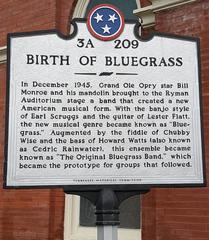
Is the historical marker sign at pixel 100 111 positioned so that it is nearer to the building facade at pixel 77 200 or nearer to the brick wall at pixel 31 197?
the building facade at pixel 77 200

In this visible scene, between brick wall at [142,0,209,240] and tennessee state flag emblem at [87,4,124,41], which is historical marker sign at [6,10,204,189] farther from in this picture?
brick wall at [142,0,209,240]

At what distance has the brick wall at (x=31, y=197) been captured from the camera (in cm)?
598

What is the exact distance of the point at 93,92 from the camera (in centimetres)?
323

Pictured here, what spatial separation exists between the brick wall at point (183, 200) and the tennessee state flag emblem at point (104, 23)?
171 cm

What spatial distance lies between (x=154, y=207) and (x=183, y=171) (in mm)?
1939

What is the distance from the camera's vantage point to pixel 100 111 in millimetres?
3191

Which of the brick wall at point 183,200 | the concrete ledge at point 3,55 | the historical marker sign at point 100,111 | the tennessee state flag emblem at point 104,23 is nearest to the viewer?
the historical marker sign at point 100,111

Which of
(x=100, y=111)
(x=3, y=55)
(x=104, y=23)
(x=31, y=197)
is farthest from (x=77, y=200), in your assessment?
(x=104, y=23)

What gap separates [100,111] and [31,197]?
11.1 feet

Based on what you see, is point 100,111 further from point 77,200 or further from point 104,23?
point 77,200

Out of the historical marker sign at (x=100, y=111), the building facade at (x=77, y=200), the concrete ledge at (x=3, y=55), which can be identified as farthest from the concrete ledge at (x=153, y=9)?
the concrete ledge at (x=3, y=55)

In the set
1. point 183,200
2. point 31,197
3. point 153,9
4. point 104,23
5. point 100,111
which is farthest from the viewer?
point 31,197

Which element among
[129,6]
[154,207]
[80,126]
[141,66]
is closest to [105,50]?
[141,66]

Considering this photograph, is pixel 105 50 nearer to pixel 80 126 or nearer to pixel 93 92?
pixel 93 92
